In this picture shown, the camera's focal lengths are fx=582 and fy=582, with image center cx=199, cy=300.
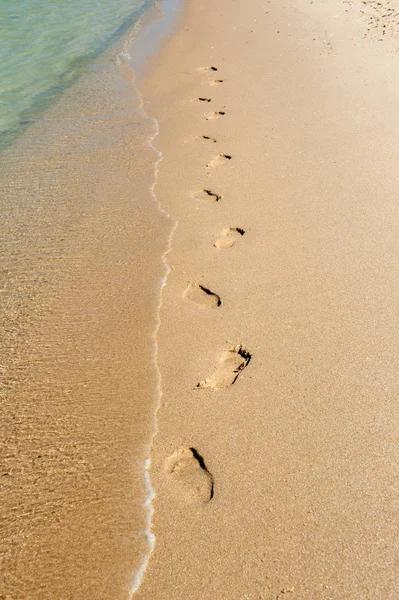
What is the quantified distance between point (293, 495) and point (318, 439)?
0.97ft

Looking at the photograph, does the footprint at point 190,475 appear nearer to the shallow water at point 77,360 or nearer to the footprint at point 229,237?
the shallow water at point 77,360

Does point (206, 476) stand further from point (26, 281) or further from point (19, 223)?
point (19, 223)

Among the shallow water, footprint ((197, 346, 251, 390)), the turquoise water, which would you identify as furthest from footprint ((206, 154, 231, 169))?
footprint ((197, 346, 251, 390))

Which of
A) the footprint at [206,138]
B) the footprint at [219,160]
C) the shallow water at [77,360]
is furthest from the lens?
the footprint at [206,138]

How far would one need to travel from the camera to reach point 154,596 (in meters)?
2.03

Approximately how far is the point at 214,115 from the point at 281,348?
A: 3.80 m

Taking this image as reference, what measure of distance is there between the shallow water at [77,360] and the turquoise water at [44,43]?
135cm

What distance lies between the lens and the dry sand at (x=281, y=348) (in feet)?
6.88

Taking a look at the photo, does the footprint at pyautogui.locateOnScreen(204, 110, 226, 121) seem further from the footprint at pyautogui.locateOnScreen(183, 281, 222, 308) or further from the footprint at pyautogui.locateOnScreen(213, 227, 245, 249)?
the footprint at pyautogui.locateOnScreen(183, 281, 222, 308)

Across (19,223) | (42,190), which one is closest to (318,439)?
(19,223)

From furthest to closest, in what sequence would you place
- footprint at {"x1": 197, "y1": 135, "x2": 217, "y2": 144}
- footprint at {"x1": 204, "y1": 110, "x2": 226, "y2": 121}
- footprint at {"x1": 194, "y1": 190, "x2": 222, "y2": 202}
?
footprint at {"x1": 204, "y1": 110, "x2": 226, "y2": 121} → footprint at {"x1": 197, "y1": 135, "x2": 217, "y2": 144} → footprint at {"x1": 194, "y1": 190, "x2": 222, "y2": 202}

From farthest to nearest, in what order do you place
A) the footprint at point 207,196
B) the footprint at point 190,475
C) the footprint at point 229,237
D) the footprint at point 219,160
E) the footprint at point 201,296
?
the footprint at point 219,160, the footprint at point 207,196, the footprint at point 229,237, the footprint at point 201,296, the footprint at point 190,475

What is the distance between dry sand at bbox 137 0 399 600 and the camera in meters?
2.10

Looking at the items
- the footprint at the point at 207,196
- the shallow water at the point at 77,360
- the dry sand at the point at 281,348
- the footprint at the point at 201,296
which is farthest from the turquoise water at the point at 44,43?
the footprint at the point at 201,296
